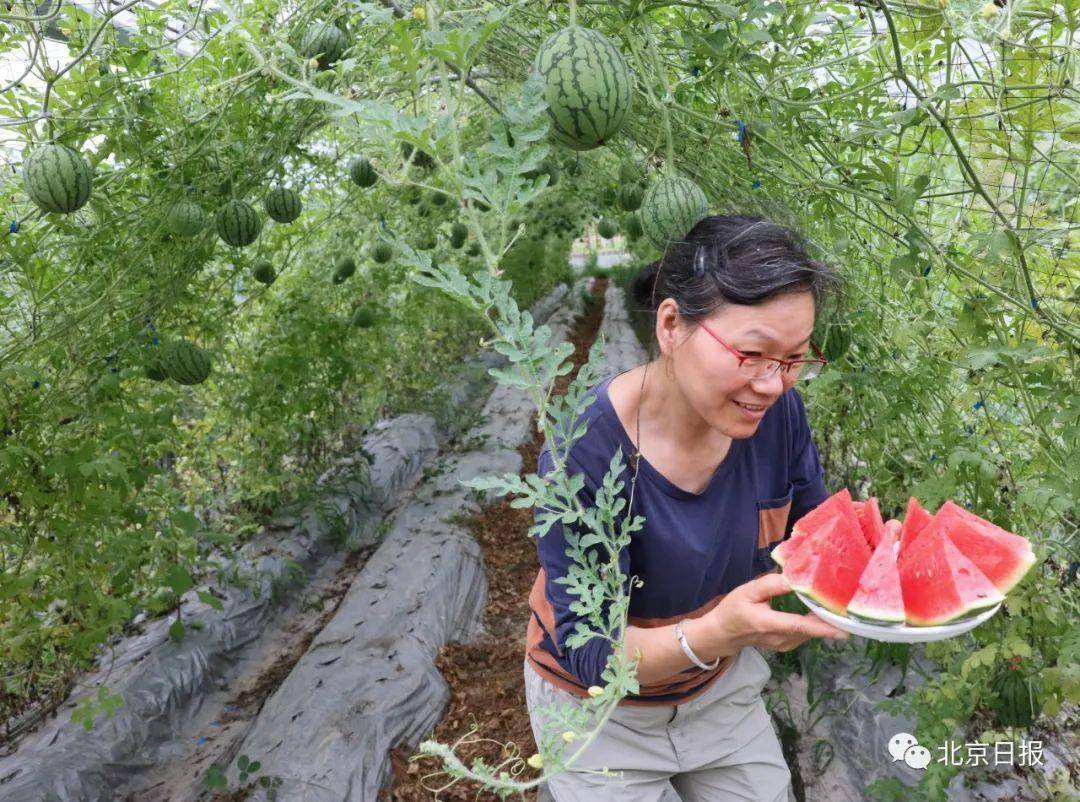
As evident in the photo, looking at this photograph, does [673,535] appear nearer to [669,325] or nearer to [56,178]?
[669,325]

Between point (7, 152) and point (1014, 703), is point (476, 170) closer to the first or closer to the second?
point (1014, 703)

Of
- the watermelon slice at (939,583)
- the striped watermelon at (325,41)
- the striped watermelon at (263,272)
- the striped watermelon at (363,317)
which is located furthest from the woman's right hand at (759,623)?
the striped watermelon at (363,317)

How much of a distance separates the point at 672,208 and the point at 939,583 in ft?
2.85

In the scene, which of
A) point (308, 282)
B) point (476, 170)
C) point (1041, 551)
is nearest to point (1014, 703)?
point (1041, 551)

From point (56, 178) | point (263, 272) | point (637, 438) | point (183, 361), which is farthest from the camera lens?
point (263, 272)

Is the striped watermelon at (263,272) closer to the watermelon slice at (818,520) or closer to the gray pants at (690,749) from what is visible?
the gray pants at (690,749)

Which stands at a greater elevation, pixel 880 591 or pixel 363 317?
pixel 880 591

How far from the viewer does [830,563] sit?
1267 millimetres

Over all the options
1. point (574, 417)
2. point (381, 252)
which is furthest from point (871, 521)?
point (381, 252)

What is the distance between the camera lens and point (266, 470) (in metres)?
5.32

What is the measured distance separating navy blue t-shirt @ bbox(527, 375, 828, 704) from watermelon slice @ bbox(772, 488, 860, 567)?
0.29 meters

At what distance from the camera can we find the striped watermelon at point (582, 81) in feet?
4.25

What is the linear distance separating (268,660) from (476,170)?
391cm

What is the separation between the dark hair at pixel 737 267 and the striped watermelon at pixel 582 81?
335mm
